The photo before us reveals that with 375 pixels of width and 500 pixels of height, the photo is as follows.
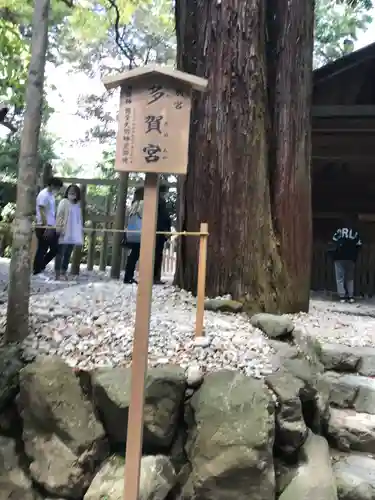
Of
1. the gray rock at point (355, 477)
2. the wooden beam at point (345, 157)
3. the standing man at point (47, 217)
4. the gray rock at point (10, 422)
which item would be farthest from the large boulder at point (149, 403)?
the wooden beam at point (345, 157)

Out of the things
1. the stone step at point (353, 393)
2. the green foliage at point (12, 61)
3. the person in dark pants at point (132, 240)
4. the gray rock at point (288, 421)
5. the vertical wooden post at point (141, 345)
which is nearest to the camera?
the vertical wooden post at point (141, 345)

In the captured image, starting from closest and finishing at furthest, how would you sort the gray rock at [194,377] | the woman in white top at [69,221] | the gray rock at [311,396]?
1. the gray rock at [194,377]
2. the gray rock at [311,396]
3. the woman in white top at [69,221]

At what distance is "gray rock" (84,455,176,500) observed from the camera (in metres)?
2.60

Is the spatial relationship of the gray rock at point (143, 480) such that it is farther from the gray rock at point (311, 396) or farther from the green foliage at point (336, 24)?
the green foliage at point (336, 24)

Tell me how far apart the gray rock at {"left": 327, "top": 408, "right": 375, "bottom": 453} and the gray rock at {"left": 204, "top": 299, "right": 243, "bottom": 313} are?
1.38m

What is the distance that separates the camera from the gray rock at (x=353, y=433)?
3.34 m

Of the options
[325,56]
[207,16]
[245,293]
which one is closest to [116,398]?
[245,293]

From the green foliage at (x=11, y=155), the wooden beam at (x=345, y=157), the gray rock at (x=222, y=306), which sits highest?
the green foliage at (x=11, y=155)

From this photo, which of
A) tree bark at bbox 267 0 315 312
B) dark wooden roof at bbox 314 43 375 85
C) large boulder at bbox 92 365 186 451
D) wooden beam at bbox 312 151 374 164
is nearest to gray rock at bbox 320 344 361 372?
tree bark at bbox 267 0 315 312

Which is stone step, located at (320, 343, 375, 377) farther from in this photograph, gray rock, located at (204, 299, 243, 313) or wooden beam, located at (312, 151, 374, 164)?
wooden beam, located at (312, 151, 374, 164)

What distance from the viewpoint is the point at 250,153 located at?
15.8 ft

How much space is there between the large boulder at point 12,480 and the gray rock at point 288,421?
59.8 inches

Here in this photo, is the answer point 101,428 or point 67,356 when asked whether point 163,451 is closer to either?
point 101,428

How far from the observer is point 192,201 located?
16.6 feet
